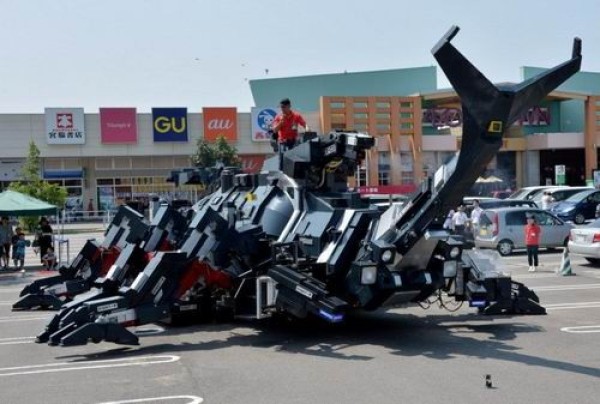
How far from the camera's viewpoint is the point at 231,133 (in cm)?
4994

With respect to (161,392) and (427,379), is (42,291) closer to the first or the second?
(161,392)

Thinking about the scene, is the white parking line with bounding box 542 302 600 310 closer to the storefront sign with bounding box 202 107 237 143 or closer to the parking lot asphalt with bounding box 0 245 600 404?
the parking lot asphalt with bounding box 0 245 600 404

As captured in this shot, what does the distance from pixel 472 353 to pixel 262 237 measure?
3.44 meters

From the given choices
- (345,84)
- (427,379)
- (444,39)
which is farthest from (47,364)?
(345,84)

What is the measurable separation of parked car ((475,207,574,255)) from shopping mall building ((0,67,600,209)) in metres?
21.9

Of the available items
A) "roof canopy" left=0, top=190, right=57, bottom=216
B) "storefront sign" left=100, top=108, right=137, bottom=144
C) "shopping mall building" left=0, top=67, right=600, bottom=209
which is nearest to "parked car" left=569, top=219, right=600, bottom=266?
"roof canopy" left=0, top=190, right=57, bottom=216

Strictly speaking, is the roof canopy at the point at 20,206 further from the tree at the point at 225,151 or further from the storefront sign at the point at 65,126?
the storefront sign at the point at 65,126

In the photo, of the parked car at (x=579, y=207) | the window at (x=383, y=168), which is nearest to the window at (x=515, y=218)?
the window at (x=383, y=168)

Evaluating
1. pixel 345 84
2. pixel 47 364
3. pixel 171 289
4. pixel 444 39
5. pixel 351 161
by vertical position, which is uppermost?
pixel 345 84

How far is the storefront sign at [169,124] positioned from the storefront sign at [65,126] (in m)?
4.52

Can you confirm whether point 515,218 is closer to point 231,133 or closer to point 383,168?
point 383,168

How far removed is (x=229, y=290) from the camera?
37.2 feet

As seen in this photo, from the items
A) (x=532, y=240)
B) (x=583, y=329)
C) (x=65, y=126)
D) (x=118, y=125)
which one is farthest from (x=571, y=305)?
(x=65, y=126)

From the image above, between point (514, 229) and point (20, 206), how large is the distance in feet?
46.3
